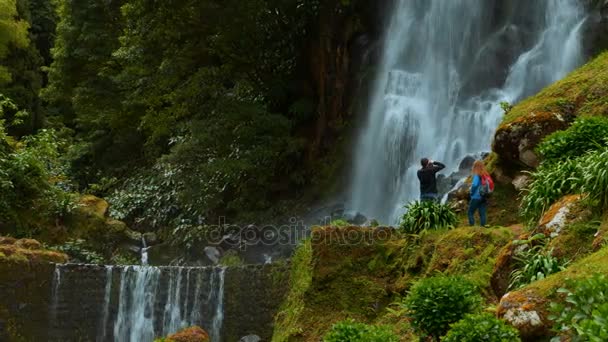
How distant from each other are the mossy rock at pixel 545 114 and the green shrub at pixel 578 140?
3.83ft

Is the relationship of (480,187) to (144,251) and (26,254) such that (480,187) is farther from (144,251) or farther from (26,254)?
(144,251)

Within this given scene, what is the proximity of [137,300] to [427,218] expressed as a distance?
6858 millimetres

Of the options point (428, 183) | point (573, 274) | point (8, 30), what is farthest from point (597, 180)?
point (8, 30)

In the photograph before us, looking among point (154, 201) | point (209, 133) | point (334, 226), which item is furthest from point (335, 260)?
point (154, 201)

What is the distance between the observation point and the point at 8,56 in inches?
1099

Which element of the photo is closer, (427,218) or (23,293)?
(427,218)

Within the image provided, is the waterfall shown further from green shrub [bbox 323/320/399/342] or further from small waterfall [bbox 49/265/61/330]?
green shrub [bbox 323/320/399/342]

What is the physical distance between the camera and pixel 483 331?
16.7 feet

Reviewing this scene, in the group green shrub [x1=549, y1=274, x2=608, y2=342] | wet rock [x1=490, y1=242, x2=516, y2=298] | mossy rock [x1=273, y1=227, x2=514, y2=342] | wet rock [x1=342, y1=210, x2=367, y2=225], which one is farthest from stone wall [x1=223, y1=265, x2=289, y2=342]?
green shrub [x1=549, y1=274, x2=608, y2=342]

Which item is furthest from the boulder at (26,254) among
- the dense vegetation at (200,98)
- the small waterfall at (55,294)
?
the dense vegetation at (200,98)

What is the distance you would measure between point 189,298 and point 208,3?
9438 mm

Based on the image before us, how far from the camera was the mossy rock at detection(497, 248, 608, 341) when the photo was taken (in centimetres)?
519

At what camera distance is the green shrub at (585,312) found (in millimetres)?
3877

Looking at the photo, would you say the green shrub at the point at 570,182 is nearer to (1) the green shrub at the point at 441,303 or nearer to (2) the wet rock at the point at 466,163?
(1) the green shrub at the point at 441,303
